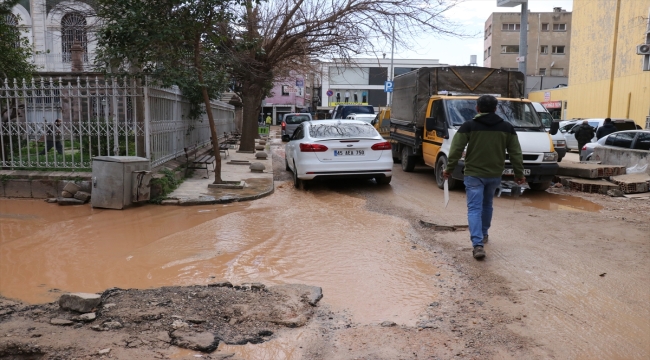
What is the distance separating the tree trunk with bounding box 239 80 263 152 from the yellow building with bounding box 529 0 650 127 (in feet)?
59.8

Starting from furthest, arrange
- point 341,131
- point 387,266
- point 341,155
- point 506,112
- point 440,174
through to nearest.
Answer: point 440,174 → point 506,112 → point 341,131 → point 341,155 → point 387,266

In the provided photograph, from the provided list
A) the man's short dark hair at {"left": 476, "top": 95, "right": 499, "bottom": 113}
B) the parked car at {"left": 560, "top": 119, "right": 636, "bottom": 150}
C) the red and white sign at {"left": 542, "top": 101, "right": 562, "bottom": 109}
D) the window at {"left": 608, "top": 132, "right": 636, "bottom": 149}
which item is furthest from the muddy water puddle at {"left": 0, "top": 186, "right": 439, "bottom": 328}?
the red and white sign at {"left": 542, "top": 101, "right": 562, "bottom": 109}

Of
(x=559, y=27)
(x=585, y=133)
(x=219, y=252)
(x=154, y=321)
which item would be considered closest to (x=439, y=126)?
(x=219, y=252)

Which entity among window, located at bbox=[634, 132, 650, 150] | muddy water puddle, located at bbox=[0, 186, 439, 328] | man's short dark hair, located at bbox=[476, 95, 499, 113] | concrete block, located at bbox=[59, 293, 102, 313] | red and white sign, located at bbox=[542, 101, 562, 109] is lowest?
muddy water puddle, located at bbox=[0, 186, 439, 328]

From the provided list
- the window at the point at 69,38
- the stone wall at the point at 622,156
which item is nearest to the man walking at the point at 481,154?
the stone wall at the point at 622,156

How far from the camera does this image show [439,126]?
445 inches

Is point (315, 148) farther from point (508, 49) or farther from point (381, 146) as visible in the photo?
point (508, 49)

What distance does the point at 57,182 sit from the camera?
9344mm

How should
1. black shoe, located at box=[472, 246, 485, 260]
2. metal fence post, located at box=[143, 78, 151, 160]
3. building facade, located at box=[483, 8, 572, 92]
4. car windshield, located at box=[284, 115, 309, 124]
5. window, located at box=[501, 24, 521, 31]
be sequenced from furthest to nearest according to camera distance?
1. window, located at box=[501, 24, 521, 31]
2. building facade, located at box=[483, 8, 572, 92]
3. car windshield, located at box=[284, 115, 309, 124]
4. metal fence post, located at box=[143, 78, 151, 160]
5. black shoe, located at box=[472, 246, 485, 260]

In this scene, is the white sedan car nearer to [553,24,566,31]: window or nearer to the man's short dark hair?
the man's short dark hair

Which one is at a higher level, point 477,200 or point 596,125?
point 596,125

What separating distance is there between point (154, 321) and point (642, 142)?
42.1ft

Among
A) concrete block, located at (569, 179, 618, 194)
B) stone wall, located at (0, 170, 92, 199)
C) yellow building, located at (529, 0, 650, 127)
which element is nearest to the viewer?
stone wall, located at (0, 170, 92, 199)

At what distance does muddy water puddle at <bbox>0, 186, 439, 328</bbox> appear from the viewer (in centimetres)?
496
